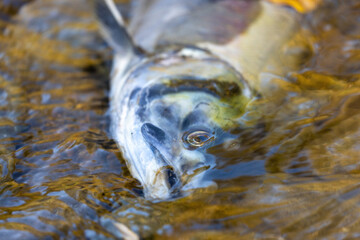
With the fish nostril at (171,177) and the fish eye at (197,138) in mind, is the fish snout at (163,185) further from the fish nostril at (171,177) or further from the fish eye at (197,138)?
the fish eye at (197,138)

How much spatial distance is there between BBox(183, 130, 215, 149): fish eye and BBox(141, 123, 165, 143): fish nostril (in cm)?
10

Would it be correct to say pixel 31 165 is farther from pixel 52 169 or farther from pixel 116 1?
pixel 116 1

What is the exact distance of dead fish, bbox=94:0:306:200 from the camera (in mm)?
1598

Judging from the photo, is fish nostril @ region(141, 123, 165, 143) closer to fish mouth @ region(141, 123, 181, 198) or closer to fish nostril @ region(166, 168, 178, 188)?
fish mouth @ region(141, 123, 181, 198)

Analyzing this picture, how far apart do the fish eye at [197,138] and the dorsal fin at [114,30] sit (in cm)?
97

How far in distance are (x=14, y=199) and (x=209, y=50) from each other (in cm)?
135

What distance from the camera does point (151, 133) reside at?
5.41 ft

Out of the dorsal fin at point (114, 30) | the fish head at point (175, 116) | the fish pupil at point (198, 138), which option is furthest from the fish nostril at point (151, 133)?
the dorsal fin at point (114, 30)

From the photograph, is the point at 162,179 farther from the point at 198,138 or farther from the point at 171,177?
the point at 198,138

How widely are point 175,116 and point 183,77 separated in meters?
0.31

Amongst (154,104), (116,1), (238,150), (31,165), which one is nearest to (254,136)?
(238,150)

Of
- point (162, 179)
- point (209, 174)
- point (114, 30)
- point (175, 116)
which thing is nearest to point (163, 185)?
point (162, 179)

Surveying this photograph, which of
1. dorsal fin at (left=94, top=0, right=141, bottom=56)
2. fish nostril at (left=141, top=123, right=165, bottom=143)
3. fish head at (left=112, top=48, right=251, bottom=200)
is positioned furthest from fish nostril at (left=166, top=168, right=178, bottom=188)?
dorsal fin at (left=94, top=0, right=141, bottom=56)

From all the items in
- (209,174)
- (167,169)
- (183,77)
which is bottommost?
(209,174)
